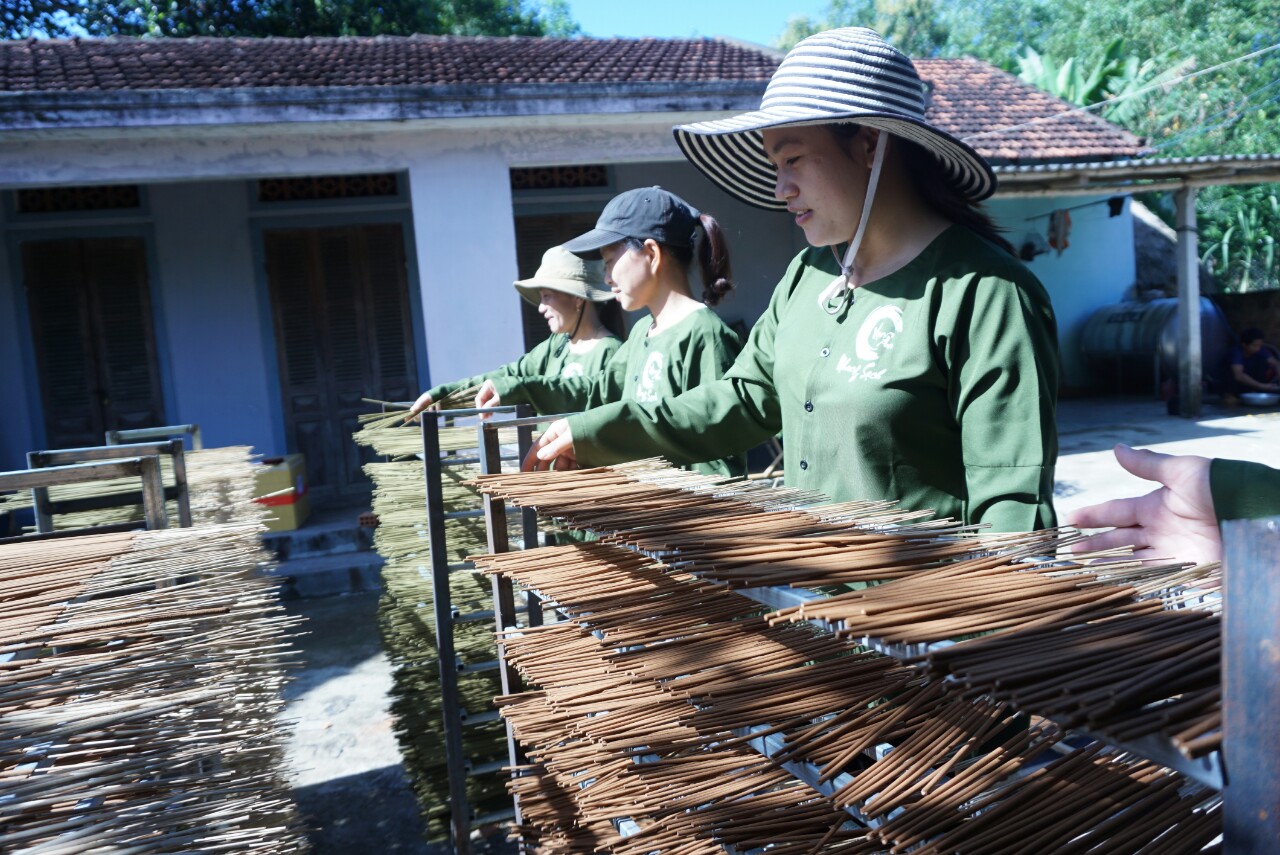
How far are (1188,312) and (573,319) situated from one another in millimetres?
9525

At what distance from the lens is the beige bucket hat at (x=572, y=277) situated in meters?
3.62

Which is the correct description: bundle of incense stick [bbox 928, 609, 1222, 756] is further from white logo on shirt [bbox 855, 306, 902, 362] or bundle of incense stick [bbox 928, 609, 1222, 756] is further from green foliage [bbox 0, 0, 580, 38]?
green foliage [bbox 0, 0, 580, 38]

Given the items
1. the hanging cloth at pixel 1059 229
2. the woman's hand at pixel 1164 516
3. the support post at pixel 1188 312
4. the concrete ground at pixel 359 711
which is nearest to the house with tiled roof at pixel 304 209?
the concrete ground at pixel 359 711

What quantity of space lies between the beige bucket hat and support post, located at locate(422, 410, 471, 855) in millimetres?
965

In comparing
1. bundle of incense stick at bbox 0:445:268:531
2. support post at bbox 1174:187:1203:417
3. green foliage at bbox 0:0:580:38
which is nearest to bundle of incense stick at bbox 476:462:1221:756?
bundle of incense stick at bbox 0:445:268:531

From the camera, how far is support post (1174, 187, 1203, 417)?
10.8 metres

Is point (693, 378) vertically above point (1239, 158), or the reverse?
point (1239, 158)

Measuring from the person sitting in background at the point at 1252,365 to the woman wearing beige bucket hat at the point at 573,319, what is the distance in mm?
10882

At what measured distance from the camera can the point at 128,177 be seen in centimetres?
657

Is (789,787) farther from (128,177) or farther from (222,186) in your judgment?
(222,186)

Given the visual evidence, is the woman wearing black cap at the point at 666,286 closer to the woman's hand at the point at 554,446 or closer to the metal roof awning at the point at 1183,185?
the woman's hand at the point at 554,446

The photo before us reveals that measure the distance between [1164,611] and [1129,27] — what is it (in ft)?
102

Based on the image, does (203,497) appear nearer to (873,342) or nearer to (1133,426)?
(873,342)

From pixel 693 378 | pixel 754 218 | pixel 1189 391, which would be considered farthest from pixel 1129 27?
pixel 693 378
